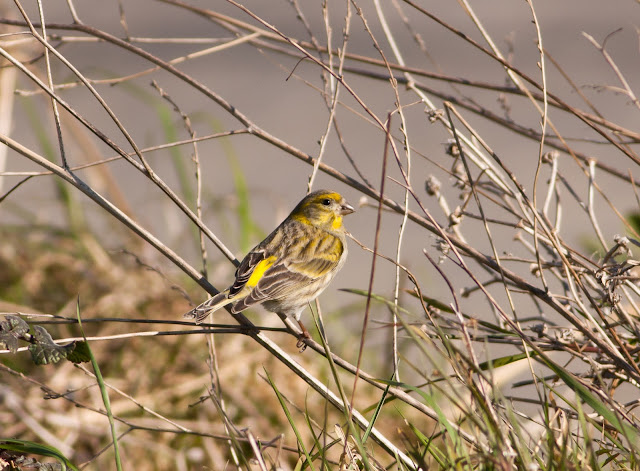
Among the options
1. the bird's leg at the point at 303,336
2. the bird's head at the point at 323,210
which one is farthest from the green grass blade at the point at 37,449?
the bird's head at the point at 323,210

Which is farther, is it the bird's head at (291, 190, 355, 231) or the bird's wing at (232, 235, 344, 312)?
the bird's head at (291, 190, 355, 231)

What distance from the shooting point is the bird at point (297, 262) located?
399 centimetres

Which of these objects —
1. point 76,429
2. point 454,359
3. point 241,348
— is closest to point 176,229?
point 241,348

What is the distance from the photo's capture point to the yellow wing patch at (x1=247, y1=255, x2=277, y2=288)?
4148 mm

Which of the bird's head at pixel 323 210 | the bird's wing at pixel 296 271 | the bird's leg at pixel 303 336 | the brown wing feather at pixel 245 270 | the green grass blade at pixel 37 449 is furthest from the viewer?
the bird's head at pixel 323 210

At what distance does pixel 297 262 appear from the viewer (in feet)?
14.8

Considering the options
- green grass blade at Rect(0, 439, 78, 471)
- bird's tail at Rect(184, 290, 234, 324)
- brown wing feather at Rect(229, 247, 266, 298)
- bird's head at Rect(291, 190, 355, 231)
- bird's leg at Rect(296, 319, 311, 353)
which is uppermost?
bird's head at Rect(291, 190, 355, 231)

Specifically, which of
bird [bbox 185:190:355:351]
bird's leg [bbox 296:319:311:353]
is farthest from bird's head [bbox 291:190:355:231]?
bird's leg [bbox 296:319:311:353]

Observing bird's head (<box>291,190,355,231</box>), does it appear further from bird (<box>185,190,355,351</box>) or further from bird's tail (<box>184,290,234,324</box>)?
bird's tail (<box>184,290,234,324</box>)

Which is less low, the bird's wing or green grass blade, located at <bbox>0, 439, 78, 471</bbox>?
the bird's wing

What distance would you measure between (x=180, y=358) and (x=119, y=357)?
1.21 ft

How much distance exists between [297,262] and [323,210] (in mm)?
482

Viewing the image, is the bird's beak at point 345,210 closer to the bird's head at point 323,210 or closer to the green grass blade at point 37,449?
the bird's head at point 323,210

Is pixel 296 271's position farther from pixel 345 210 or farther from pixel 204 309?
pixel 204 309
